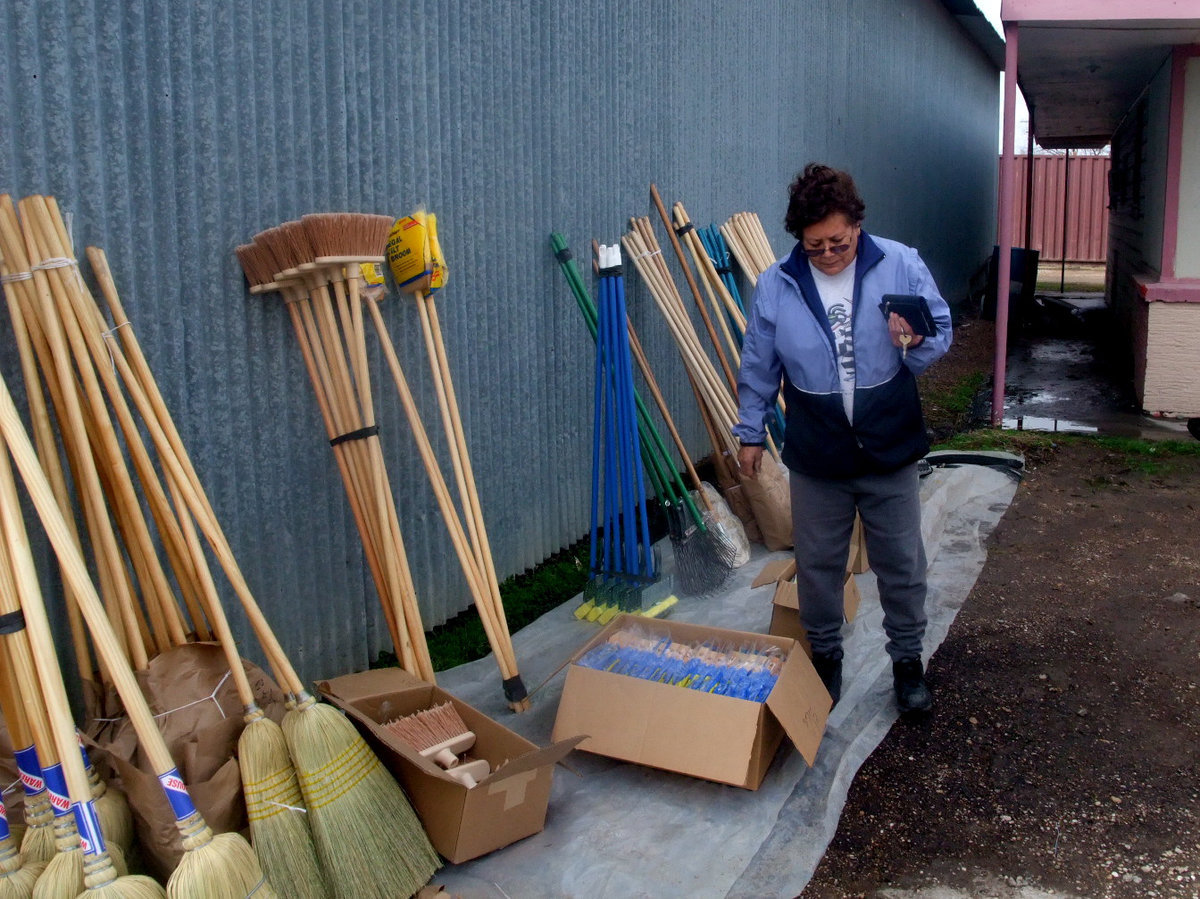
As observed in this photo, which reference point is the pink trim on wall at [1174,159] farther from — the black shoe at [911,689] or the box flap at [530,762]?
the box flap at [530,762]

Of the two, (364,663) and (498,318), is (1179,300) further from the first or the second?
(364,663)

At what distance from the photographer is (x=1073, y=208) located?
84.3 feet

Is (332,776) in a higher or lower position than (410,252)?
lower

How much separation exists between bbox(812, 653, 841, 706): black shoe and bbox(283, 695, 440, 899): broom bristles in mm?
1556

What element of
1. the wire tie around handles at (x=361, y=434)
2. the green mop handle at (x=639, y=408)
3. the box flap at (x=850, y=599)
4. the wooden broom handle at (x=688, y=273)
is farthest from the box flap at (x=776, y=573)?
the wooden broom handle at (x=688, y=273)

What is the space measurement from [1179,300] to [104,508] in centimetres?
745

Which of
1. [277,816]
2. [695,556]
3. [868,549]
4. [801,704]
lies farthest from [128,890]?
[695,556]

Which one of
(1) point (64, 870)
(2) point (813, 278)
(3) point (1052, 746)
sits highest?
(2) point (813, 278)

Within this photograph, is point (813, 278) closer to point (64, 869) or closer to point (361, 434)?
point (361, 434)

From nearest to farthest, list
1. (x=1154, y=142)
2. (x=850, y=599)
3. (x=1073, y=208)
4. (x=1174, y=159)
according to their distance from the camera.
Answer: (x=850, y=599)
(x=1174, y=159)
(x=1154, y=142)
(x=1073, y=208)

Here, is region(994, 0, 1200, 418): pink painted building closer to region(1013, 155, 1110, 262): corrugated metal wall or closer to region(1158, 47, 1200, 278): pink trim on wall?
region(1158, 47, 1200, 278): pink trim on wall

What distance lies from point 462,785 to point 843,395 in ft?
5.38

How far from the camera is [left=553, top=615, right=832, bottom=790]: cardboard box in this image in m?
3.01

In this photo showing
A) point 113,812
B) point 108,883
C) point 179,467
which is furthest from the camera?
point 179,467
